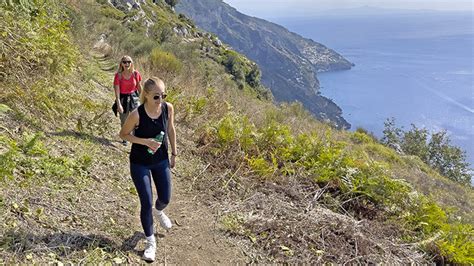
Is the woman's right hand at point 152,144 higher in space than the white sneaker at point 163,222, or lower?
higher

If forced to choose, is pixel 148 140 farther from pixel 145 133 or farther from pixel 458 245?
pixel 458 245

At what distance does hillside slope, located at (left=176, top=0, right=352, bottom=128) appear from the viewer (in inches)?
4254

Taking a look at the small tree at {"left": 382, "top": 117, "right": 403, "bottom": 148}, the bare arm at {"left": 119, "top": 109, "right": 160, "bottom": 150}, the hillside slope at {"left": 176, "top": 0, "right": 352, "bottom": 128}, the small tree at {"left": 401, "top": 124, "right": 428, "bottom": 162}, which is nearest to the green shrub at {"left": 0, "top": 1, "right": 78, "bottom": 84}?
the bare arm at {"left": 119, "top": 109, "right": 160, "bottom": 150}

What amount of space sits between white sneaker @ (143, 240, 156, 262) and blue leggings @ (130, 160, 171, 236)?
0.11 m

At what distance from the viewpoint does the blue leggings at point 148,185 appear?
338 cm

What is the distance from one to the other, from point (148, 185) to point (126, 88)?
2798 millimetres

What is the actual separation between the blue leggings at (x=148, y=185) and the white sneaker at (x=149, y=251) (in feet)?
0.36

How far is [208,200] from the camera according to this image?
5.35 m

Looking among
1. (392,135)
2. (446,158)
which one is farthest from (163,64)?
(446,158)

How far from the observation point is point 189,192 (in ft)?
→ 18.2

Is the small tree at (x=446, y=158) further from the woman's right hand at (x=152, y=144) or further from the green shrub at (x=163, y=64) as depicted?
the woman's right hand at (x=152, y=144)

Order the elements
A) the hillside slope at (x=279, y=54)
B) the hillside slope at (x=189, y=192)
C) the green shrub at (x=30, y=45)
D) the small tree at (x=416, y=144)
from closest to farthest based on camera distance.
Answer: the hillside slope at (x=189, y=192), the green shrub at (x=30, y=45), the small tree at (x=416, y=144), the hillside slope at (x=279, y=54)

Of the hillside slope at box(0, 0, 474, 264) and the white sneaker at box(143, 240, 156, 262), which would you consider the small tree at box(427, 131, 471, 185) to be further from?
the white sneaker at box(143, 240, 156, 262)

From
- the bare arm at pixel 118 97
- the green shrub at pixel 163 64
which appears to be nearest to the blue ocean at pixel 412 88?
the green shrub at pixel 163 64
